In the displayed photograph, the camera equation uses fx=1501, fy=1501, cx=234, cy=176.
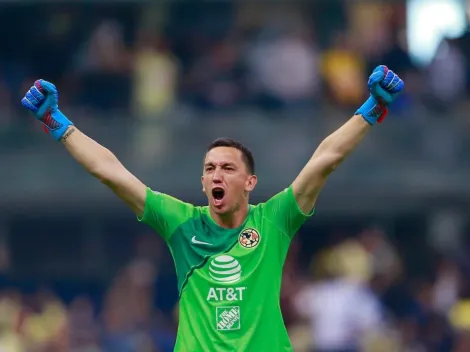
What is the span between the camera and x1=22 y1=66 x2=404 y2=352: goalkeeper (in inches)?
331

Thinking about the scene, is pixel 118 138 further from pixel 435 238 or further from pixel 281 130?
pixel 435 238

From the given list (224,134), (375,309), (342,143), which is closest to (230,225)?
(342,143)

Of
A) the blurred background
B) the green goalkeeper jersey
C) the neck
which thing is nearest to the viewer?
the green goalkeeper jersey

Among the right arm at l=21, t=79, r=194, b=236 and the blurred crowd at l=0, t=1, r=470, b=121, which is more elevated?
the blurred crowd at l=0, t=1, r=470, b=121

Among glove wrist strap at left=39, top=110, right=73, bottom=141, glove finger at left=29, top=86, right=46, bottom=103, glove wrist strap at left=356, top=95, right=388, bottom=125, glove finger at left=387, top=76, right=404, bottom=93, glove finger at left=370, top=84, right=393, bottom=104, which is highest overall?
glove finger at left=387, top=76, right=404, bottom=93

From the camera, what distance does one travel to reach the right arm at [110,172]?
8648 millimetres

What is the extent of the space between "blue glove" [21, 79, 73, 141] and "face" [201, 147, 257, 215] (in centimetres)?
89

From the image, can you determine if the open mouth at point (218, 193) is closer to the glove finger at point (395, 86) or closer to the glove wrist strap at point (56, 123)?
the glove wrist strap at point (56, 123)

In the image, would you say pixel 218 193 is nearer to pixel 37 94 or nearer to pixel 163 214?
pixel 163 214

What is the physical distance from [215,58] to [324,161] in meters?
10.3

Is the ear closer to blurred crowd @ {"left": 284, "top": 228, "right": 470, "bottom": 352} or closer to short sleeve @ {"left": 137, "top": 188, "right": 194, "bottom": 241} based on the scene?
short sleeve @ {"left": 137, "top": 188, "right": 194, "bottom": 241}

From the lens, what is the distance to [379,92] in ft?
28.4

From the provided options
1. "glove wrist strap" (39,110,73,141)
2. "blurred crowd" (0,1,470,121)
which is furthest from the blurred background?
"glove wrist strap" (39,110,73,141)

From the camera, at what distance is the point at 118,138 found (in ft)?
60.2
